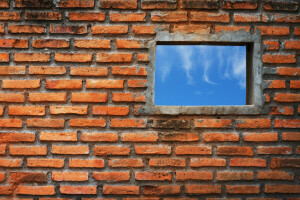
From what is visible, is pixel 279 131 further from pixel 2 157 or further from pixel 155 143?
pixel 2 157

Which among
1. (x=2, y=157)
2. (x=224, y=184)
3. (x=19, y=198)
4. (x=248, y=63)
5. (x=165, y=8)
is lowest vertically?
(x=19, y=198)

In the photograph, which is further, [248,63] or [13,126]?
[248,63]

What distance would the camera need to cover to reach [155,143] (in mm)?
2182

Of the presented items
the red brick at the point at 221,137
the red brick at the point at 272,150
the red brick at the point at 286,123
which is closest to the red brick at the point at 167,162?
the red brick at the point at 221,137

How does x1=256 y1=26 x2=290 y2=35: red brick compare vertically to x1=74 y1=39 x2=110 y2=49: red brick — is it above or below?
above

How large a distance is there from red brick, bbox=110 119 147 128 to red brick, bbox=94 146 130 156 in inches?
8.0

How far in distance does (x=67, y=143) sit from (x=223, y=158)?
1.46 metres

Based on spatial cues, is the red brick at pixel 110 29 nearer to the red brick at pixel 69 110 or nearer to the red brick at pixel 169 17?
the red brick at pixel 169 17

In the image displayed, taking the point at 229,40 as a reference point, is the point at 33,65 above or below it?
below

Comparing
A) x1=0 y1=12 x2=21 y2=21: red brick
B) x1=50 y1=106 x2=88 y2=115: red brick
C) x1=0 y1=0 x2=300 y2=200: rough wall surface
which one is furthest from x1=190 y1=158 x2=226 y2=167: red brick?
x1=0 y1=12 x2=21 y2=21: red brick

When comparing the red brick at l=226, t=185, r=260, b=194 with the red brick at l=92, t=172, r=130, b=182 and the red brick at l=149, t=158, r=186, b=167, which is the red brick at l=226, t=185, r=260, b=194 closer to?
the red brick at l=149, t=158, r=186, b=167

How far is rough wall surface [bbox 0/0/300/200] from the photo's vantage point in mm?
2168

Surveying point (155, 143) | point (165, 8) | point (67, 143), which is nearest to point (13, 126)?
point (67, 143)

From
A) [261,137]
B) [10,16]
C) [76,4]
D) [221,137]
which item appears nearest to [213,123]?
[221,137]
